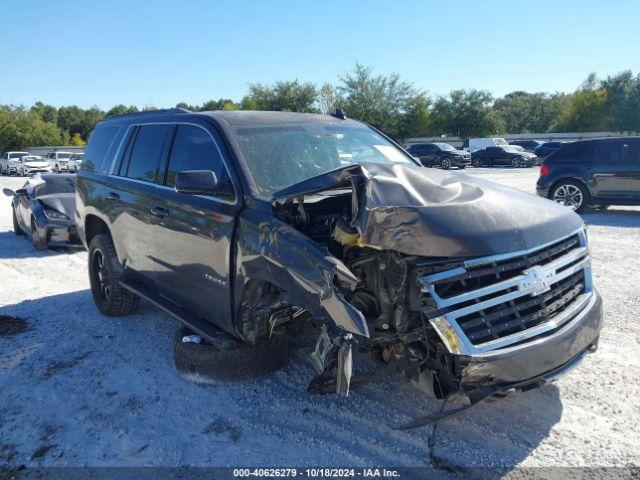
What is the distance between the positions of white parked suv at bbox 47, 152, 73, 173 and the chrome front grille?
36092 millimetres

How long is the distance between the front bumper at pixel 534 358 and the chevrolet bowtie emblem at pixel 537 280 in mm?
254

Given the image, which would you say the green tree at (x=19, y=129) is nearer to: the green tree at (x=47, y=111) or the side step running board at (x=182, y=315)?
the green tree at (x=47, y=111)

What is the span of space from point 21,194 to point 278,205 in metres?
8.62

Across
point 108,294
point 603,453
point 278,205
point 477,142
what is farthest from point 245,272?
point 477,142

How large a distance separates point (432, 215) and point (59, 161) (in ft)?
123

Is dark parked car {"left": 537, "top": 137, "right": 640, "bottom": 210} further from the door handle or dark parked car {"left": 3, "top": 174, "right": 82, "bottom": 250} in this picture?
dark parked car {"left": 3, "top": 174, "right": 82, "bottom": 250}

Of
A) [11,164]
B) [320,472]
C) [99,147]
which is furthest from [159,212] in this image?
[11,164]

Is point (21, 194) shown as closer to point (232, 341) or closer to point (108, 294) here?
point (108, 294)

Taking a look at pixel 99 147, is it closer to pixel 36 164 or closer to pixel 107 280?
pixel 107 280

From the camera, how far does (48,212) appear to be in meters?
8.77

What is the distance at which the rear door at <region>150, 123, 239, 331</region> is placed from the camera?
3506mm

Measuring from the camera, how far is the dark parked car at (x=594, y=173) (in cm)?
1082

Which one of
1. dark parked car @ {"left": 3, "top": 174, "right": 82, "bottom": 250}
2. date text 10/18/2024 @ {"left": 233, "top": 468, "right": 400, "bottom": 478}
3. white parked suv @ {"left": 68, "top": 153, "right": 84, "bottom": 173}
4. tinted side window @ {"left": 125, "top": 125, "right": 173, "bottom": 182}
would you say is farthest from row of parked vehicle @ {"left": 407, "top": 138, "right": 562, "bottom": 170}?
date text 10/18/2024 @ {"left": 233, "top": 468, "right": 400, "bottom": 478}

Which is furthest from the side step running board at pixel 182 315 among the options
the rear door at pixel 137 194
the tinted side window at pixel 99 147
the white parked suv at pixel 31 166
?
the white parked suv at pixel 31 166
